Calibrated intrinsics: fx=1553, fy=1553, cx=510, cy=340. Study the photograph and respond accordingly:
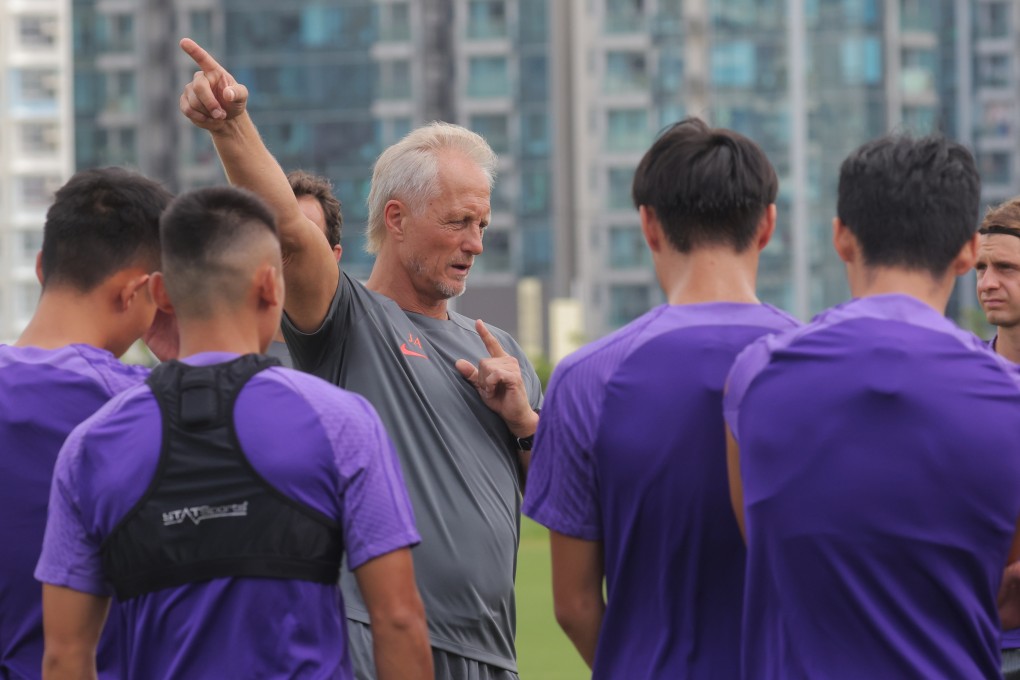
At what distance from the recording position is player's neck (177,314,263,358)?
2678 mm

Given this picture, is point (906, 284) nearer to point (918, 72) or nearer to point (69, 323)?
point (69, 323)

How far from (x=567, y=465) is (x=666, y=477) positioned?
7.7 inches

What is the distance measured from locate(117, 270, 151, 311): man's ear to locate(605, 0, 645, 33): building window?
35.6 metres

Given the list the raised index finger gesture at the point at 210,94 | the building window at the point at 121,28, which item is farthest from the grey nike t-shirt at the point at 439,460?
the building window at the point at 121,28

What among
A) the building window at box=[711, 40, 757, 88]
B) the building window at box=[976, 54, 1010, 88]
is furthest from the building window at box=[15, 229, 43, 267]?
the building window at box=[976, 54, 1010, 88]

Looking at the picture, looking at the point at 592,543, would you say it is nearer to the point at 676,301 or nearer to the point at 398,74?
the point at 676,301

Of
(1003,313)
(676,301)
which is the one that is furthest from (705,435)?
(1003,313)

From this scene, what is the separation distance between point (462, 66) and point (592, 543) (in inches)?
1512

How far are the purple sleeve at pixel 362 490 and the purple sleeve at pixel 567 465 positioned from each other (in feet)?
1.09

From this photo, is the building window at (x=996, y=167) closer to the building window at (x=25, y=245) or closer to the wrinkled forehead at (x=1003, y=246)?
the building window at (x=25, y=245)

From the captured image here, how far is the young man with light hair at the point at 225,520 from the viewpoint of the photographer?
254 centimetres

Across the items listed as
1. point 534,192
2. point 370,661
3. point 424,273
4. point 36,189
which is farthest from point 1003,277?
point 36,189

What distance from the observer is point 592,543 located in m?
2.88

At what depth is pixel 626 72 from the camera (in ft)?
125
